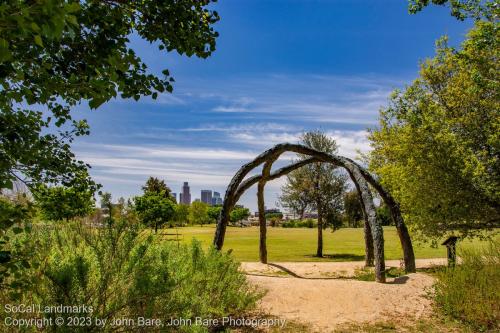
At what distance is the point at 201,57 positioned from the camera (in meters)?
5.20

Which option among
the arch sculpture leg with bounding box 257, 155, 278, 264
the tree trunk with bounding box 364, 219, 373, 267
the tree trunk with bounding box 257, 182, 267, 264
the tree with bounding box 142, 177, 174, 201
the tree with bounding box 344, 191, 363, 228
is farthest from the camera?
the tree with bounding box 142, 177, 174, 201

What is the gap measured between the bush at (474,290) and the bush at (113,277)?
217 inches

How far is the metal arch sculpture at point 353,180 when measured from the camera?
11070 mm

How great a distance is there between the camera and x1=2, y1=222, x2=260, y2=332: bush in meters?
4.06

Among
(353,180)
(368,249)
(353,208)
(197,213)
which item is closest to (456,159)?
(353,180)

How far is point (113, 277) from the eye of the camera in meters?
4.65

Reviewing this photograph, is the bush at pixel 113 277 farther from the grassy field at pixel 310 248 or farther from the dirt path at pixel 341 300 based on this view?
the dirt path at pixel 341 300

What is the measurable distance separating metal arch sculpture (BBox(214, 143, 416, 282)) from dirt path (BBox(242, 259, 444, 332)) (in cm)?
121

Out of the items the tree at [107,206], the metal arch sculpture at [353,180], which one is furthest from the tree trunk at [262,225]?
the tree at [107,206]

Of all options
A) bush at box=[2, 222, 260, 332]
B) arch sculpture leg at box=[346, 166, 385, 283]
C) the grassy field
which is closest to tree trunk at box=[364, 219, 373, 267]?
the grassy field

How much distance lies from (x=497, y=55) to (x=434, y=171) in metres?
5.66

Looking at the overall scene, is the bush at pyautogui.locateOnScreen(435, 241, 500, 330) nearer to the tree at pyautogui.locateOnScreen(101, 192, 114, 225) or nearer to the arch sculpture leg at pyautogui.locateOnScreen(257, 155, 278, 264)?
the tree at pyautogui.locateOnScreen(101, 192, 114, 225)

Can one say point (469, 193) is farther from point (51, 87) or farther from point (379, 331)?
point (51, 87)

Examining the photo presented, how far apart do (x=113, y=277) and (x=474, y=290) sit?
23.4 feet
